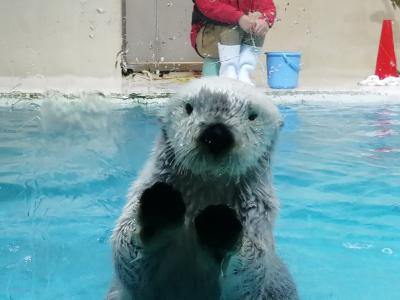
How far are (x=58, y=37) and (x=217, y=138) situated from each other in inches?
258

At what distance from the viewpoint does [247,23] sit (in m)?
6.85

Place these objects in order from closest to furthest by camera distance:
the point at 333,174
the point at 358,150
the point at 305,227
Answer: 1. the point at 305,227
2. the point at 333,174
3. the point at 358,150

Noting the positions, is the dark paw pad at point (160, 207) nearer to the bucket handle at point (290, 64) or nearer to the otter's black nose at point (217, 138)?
the otter's black nose at point (217, 138)

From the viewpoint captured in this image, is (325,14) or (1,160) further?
(325,14)

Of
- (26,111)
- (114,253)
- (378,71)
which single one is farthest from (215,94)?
(378,71)

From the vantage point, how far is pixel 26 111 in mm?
6074

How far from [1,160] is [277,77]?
4248mm

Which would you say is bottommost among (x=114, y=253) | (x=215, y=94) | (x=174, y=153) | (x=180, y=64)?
(x=180, y=64)

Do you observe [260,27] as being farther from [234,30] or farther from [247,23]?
[234,30]

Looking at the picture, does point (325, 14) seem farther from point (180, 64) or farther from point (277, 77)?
point (277, 77)

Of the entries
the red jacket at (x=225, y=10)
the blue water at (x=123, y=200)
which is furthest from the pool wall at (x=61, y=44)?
the blue water at (x=123, y=200)

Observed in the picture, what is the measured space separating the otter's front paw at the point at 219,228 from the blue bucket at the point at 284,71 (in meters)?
6.41

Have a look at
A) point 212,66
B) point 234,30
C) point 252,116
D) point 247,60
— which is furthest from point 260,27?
point 252,116

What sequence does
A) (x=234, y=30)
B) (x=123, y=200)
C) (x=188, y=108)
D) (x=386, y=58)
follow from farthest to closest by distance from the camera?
1. (x=386, y=58)
2. (x=234, y=30)
3. (x=123, y=200)
4. (x=188, y=108)
